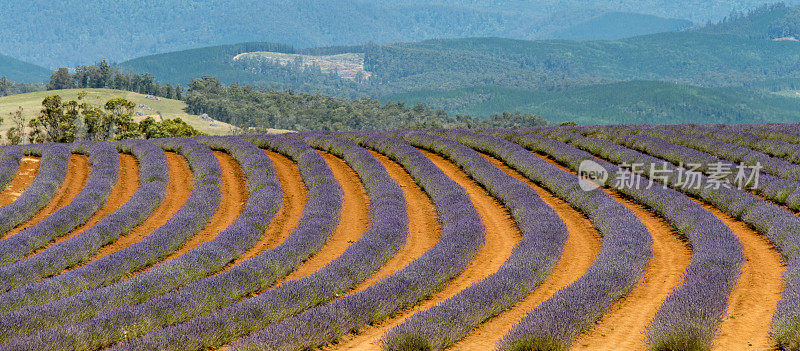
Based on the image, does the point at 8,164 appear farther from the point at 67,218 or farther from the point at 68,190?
the point at 67,218

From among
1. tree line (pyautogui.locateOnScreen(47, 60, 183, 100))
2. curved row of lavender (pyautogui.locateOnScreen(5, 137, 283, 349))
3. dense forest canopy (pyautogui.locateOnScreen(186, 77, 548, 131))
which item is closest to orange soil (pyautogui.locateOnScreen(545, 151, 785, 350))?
curved row of lavender (pyautogui.locateOnScreen(5, 137, 283, 349))

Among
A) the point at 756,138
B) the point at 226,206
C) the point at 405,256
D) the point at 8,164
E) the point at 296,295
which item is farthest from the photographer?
the point at 756,138

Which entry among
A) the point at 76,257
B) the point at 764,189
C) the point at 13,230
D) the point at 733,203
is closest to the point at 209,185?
the point at 13,230

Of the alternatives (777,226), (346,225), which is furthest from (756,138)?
(346,225)

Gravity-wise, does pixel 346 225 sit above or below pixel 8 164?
below

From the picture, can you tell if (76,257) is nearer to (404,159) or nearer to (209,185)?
(209,185)
